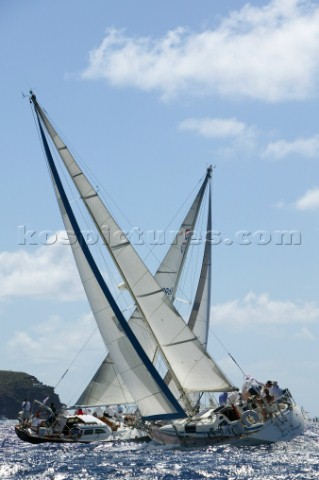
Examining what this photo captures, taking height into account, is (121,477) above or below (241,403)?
below

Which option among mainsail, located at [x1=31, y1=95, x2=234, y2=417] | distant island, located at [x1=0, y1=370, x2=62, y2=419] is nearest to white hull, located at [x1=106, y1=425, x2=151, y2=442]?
mainsail, located at [x1=31, y1=95, x2=234, y2=417]

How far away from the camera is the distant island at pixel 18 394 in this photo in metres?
144

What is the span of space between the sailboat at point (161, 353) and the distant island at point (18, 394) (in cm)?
10813

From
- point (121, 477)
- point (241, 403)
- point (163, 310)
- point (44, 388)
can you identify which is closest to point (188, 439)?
point (241, 403)

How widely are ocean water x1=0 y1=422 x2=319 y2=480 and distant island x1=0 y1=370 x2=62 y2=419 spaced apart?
108065mm

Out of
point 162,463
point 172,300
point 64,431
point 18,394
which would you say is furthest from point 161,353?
point 18,394

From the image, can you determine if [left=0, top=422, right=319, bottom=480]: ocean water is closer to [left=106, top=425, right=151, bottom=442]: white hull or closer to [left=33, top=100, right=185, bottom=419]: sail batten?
[left=33, top=100, right=185, bottom=419]: sail batten

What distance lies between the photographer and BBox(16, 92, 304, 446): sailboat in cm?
3259

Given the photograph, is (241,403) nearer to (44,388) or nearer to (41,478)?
(41,478)

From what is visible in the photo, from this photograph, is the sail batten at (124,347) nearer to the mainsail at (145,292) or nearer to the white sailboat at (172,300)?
the mainsail at (145,292)

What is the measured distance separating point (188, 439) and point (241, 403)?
2890 mm

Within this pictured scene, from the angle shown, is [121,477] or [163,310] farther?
[163,310]

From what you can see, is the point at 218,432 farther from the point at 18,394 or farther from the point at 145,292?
the point at 18,394

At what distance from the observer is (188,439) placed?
33562 mm
